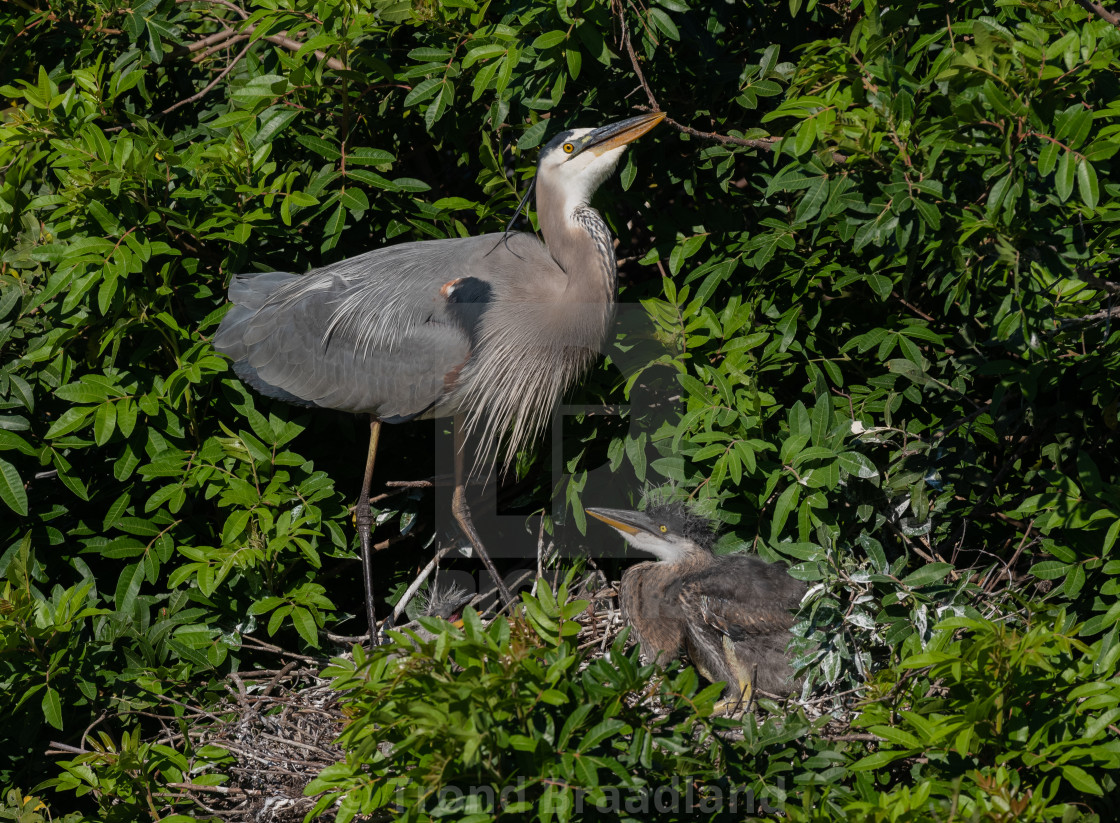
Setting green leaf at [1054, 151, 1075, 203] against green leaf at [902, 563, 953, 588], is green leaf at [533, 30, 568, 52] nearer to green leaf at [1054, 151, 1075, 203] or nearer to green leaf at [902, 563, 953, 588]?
green leaf at [1054, 151, 1075, 203]

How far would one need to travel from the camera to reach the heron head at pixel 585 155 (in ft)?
11.5

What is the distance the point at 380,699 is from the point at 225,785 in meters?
1.38

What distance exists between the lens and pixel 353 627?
4375mm

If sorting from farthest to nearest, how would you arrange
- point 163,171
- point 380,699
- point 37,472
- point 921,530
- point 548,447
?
point 548,447 < point 37,472 < point 163,171 < point 921,530 < point 380,699

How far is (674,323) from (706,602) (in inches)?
38.8

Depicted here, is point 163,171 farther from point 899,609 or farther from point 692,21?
point 899,609

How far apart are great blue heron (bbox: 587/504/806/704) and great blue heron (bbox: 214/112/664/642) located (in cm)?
60

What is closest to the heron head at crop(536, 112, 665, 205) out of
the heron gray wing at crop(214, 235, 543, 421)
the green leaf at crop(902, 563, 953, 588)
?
the heron gray wing at crop(214, 235, 543, 421)

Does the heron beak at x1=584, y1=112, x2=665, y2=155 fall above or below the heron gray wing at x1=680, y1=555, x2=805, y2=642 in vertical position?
above

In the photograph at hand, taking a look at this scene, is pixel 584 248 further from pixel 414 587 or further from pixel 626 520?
pixel 414 587

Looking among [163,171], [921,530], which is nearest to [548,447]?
[921,530]

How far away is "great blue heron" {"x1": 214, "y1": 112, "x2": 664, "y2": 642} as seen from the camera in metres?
3.79

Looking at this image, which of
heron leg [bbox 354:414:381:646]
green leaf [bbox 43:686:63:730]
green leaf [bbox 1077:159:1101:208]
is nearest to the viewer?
green leaf [bbox 1077:159:1101:208]
